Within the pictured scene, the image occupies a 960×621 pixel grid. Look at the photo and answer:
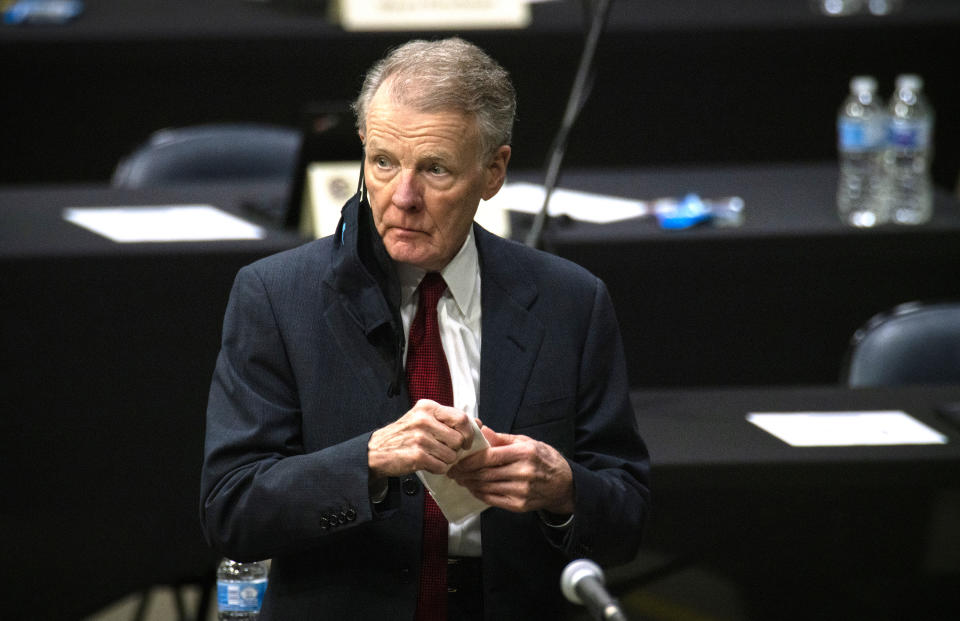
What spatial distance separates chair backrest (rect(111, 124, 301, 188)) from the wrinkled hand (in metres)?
2.96

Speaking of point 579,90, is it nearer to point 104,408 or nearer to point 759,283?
point 759,283

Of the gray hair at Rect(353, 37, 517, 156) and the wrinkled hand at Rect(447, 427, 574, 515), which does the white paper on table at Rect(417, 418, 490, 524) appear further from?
the gray hair at Rect(353, 37, 517, 156)

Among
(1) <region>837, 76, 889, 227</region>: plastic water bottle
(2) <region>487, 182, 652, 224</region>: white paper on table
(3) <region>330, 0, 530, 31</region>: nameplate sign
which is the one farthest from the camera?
(3) <region>330, 0, 530, 31</region>: nameplate sign

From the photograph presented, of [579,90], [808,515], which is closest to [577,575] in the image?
[808,515]

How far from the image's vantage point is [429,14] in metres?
5.42

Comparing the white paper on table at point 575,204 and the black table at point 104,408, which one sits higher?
the white paper on table at point 575,204

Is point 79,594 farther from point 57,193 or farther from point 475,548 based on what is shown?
point 475,548

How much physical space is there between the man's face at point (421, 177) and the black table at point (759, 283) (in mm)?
1828

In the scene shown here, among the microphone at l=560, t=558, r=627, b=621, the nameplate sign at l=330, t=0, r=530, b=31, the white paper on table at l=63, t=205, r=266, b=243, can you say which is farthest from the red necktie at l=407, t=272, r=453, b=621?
the nameplate sign at l=330, t=0, r=530, b=31

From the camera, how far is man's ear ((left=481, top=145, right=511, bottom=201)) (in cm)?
211

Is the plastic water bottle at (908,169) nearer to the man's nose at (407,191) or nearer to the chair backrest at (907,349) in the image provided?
the chair backrest at (907,349)

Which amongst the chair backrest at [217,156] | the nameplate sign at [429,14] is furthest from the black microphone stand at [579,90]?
the nameplate sign at [429,14]

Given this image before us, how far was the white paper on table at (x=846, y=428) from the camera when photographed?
2873 mm

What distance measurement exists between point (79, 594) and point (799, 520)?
187 cm
